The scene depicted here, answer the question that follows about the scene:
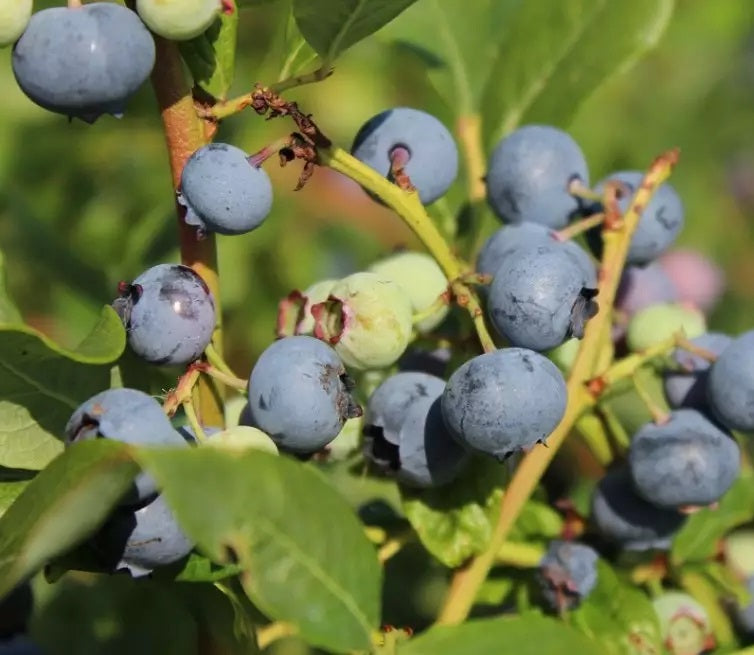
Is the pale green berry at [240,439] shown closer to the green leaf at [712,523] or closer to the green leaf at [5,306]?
the green leaf at [5,306]

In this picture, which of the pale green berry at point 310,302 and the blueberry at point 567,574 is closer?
the pale green berry at point 310,302

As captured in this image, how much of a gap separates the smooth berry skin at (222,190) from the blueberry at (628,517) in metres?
0.58

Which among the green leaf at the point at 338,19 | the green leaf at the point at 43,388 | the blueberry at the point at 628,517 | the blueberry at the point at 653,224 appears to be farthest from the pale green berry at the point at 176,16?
the blueberry at the point at 628,517

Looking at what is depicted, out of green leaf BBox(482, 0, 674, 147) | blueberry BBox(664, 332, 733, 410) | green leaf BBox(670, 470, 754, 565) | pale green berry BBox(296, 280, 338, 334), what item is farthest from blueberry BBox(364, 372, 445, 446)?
green leaf BBox(482, 0, 674, 147)

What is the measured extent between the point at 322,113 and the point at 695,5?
1.23 m

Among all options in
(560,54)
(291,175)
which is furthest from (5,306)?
(291,175)

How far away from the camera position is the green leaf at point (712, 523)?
61.4 inches

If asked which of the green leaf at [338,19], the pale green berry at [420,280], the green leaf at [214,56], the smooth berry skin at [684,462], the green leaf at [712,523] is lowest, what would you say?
the green leaf at [712,523]

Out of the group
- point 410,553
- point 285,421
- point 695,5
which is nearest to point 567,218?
point 285,421

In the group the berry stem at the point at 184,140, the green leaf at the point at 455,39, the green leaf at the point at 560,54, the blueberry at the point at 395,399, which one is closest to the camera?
the berry stem at the point at 184,140

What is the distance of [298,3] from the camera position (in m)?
1.19

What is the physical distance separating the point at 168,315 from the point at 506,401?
12.2 inches

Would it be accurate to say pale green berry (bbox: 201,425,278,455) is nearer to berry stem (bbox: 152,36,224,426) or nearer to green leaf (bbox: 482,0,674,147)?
berry stem (bbox: 152,36,224,426)

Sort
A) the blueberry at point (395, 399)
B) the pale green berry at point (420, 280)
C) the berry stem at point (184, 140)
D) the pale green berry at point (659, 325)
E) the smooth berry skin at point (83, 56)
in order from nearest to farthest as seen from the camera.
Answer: the smooth berry skin at point (83, 56) < the berry stem at point (184, 140) < the blueberry at point (395, 399) < the pale green berry at point (420, 280) < the pale green berry at point (659, 325)
